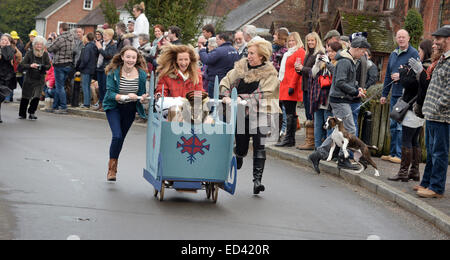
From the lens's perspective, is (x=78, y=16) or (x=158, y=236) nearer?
(x=158, y=236)

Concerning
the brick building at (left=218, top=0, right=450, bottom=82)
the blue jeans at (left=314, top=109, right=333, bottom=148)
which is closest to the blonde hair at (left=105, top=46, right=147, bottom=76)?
the blue jeans at (left=314, top=109, right=333, bottom=148)

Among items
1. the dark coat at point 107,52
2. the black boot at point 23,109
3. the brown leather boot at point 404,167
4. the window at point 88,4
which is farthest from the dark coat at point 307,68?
the window at point 88,4

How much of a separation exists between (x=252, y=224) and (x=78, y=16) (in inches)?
3356

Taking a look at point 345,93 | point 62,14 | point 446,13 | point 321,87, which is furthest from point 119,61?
point 62,14

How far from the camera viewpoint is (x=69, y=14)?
90438 mm

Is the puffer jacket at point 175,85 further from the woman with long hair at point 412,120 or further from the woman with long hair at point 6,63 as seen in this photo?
the woman with long hair at point 6,63

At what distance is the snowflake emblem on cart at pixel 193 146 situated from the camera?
373 inches

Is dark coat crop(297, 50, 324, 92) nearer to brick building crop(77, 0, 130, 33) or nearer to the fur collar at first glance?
the fur collar

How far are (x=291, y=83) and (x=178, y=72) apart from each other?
18.7ft

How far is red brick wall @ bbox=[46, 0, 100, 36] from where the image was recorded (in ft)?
291

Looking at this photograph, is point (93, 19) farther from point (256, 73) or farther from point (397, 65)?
point (256, 73)
